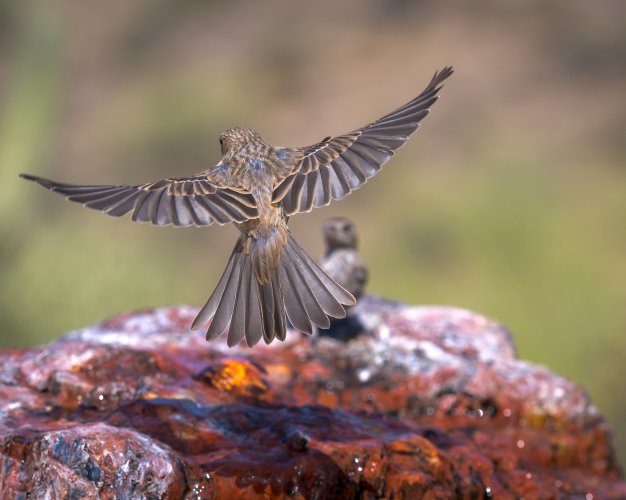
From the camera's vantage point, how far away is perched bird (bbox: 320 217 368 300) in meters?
5.93

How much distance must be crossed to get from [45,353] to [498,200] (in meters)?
7.59

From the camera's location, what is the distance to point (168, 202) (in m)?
4.34

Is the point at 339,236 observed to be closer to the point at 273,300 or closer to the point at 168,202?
the point at 273,300

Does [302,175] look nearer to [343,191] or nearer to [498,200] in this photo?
[343,191]

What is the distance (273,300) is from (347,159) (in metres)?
0.64

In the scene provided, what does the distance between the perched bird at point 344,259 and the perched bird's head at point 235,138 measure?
0.90 metres

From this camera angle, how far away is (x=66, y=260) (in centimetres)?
850

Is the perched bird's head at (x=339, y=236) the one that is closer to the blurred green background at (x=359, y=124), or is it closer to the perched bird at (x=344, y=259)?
the perched bird at (x=344, y=259)

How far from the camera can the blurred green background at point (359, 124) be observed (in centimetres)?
863

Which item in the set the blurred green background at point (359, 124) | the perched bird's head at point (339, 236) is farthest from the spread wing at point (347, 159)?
the blurred green background at point (359, 124)

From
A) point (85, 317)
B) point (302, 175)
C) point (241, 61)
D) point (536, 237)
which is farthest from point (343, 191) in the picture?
point (241, 61)

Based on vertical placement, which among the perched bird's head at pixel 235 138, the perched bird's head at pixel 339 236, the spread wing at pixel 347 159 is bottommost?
the spread wing at pixel 347 159

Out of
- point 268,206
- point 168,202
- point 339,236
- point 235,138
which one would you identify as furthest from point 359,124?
point 168,202

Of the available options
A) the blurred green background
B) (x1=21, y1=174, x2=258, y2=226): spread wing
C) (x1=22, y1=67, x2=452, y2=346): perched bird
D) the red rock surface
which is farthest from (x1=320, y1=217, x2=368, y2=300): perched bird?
the blurred green background
